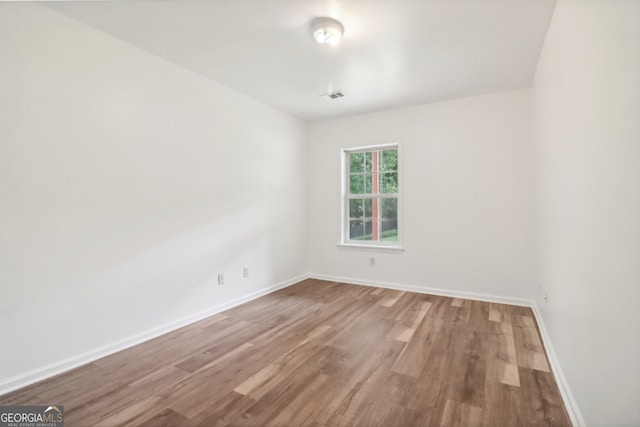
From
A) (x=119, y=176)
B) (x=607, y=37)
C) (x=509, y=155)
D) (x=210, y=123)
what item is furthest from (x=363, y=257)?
(x=607, y=37)

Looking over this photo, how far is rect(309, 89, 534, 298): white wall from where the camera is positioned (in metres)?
3.42

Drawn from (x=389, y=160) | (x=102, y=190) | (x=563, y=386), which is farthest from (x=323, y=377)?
(x=389, y=160)

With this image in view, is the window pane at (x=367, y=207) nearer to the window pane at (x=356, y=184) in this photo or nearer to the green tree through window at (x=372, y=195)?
the green tree through window at (x=372, y=195)

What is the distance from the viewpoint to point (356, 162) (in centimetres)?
461

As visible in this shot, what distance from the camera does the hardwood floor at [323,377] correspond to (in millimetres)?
1602

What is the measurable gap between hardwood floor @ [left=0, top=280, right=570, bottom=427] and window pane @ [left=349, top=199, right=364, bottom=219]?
1.87m

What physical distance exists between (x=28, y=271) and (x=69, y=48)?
5.25 feet

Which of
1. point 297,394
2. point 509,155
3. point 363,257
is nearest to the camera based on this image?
point 297,394

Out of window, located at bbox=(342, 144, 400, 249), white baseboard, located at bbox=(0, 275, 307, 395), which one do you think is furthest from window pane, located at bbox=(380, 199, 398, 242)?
white baseboard, located at bbox=(0, 275, 307, 395)

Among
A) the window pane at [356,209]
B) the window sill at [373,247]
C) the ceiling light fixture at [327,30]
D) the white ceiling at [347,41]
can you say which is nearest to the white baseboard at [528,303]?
the window sill at [373,247]

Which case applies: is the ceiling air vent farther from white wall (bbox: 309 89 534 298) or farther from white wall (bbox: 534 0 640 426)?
white wall (bbox: 534 0 640 426)

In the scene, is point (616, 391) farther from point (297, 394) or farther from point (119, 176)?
point (119, 176)

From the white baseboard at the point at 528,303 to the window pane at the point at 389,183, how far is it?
1.35m

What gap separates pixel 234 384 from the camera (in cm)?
189
